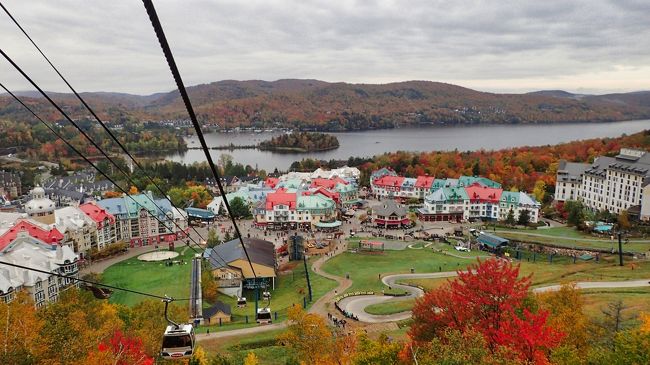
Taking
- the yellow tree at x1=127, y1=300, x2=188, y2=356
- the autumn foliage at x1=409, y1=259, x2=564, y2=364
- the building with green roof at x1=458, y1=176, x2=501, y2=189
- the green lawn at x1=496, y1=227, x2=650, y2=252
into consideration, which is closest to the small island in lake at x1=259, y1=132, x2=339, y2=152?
the building with green roof at x1=458, y1=176, x2=501, y2=189

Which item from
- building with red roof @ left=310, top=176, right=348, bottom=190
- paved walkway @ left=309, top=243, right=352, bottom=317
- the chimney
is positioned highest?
building with red roof @ left=310, top=176, right=348, bottom=190

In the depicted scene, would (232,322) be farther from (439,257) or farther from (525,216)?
(525,216)

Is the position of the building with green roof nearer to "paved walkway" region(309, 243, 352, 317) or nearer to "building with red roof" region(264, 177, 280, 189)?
"building with red roof" region(264, 177, 280, 189)

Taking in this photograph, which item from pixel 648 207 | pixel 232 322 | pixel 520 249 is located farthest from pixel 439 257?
pixel 648 207

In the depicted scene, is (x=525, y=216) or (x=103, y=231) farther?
(x=525, y=216)

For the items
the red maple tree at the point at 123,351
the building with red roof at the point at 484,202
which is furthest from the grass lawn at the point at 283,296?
the building with red roof at the point at 484,202

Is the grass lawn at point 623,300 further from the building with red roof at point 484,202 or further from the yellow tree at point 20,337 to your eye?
the building with red roof at point 484,202
